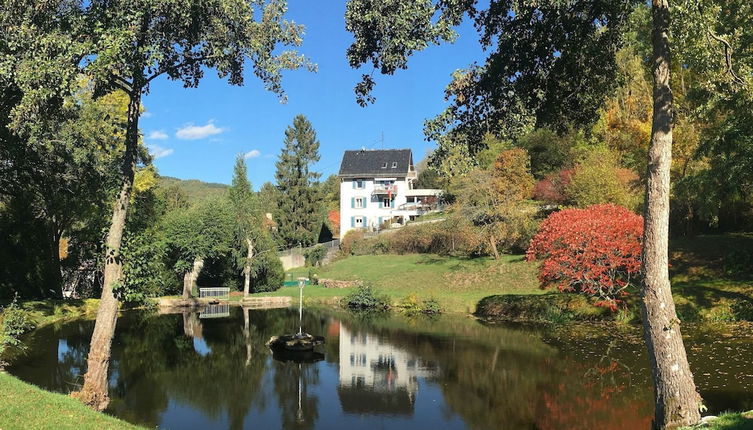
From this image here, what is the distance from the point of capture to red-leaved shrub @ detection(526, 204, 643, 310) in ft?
83.2

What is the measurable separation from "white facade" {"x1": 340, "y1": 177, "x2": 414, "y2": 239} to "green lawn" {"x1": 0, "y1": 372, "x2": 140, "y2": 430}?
5613 cm

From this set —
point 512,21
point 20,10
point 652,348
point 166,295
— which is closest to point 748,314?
point 652,348

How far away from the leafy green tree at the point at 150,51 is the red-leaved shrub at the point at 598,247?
17.5 m

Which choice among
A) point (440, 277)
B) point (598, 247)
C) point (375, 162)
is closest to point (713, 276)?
point (598, 247)

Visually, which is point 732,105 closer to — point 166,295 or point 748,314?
point 748,314

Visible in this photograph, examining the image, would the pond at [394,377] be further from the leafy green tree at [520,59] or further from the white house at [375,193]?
the white house at [375,193]

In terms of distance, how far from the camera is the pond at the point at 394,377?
45.7 feet

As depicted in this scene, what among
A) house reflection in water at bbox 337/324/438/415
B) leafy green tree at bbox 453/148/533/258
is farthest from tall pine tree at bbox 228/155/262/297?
house reflection in water at bbox 337/324/438/415

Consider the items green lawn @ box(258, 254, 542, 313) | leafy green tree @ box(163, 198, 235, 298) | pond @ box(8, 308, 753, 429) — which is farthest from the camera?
leafy green tree @ box(163, 198, 235, 298)

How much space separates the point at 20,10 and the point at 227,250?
28676 mm

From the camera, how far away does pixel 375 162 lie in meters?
70.4

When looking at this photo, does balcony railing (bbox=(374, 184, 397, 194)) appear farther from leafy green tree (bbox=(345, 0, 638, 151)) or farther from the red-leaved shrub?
leafy green tree (bbox=(345, 0, 638, 151))

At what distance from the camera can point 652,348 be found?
9.70 meters

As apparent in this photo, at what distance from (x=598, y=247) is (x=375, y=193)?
43955 millimetres
